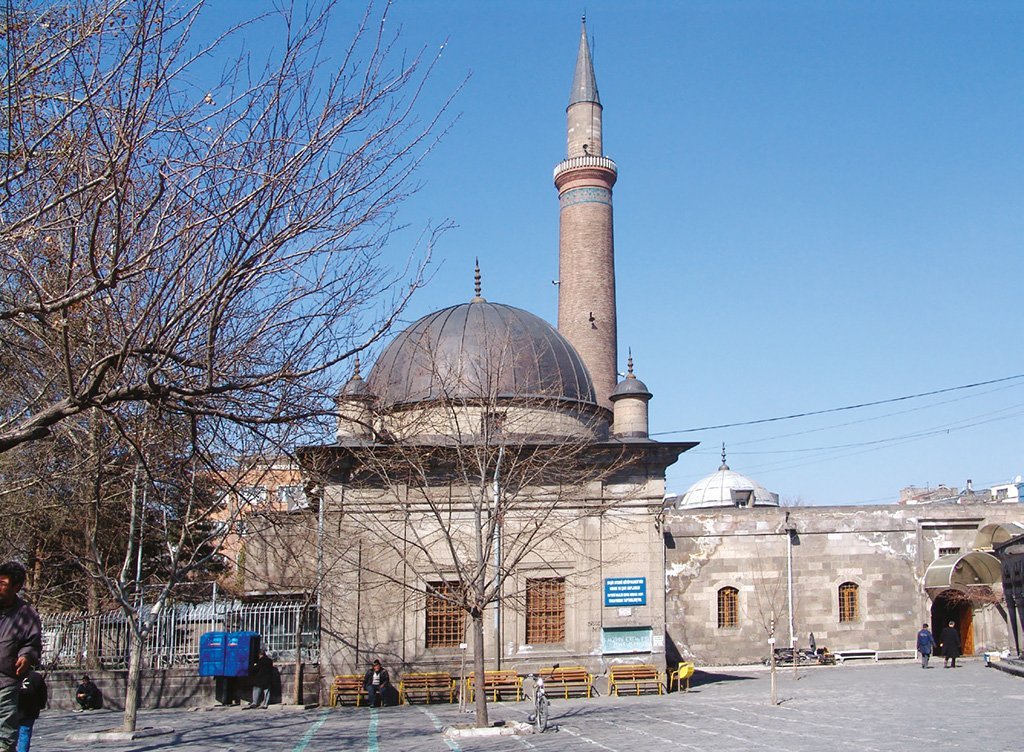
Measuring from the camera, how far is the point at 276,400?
7629mm

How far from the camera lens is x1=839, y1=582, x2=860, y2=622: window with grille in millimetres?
33812

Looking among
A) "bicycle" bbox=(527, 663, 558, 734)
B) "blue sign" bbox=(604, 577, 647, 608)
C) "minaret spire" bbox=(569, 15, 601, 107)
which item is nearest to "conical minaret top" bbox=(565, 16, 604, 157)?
"minaret spire" bbox=(569, 15, 601, 107)

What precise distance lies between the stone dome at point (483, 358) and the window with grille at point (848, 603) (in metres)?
12.4

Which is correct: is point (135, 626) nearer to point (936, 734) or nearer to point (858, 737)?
point (858, 737)

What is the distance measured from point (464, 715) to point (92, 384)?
13.4 metres

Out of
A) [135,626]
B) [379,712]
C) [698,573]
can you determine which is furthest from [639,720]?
[698,573]

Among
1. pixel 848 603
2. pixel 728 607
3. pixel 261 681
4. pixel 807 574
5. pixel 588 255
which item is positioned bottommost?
pixel 261 681

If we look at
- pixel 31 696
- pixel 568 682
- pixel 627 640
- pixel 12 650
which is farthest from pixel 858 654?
pixel 12 650

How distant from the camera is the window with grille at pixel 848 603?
33.8 metres

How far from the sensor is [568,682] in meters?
22.0

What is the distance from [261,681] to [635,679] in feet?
26.0

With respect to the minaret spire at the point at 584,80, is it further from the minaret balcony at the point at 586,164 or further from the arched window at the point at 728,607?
the arched window at the point at 728,607

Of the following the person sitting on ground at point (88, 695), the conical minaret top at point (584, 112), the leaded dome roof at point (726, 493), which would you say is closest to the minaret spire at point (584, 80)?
the conical minaret top at point (584, 112)

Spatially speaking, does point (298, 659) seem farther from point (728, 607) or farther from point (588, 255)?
point (588, 255)
